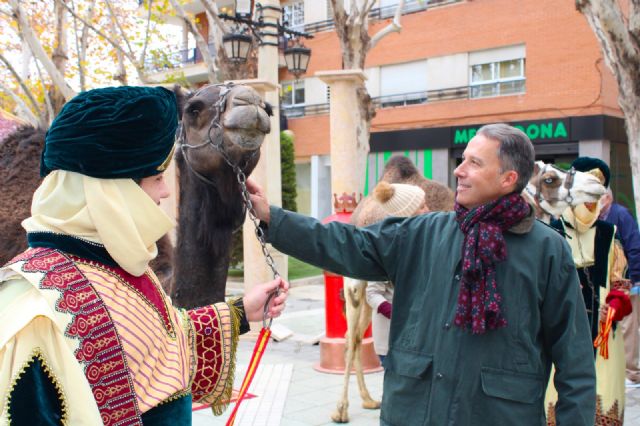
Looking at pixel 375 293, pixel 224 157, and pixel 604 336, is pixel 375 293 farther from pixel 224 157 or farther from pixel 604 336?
pixel 224 157

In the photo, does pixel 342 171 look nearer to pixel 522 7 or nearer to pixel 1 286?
pixel 1 286

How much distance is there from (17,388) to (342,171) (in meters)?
6.52

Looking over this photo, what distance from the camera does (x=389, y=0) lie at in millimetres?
22219

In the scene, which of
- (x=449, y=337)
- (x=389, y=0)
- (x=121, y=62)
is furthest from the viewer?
(x=389, y=0)

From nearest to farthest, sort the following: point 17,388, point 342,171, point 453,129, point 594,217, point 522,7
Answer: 1. point 17,388
2. point 594,217
3. point 342,171
4. point 522,7
5. point 453,129

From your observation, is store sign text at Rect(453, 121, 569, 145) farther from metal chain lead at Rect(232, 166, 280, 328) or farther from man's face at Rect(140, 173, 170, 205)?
man's face at Rect(140, 173, 170, 205)

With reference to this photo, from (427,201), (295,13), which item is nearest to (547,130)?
(295,13)

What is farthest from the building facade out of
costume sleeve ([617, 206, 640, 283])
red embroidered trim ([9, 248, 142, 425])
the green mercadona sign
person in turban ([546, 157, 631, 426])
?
red embroidered trim ([9, 248, 142, 425])

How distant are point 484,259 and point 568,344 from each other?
1.45 ft

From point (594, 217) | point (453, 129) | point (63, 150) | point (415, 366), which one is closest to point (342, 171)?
point (594, 217)

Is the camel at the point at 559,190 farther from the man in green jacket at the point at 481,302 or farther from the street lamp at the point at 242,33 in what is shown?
the street lamp at the point at 242,33

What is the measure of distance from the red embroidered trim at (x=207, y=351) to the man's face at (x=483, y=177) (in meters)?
1.11

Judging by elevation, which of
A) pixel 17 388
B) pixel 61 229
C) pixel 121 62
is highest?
pixel 121 62

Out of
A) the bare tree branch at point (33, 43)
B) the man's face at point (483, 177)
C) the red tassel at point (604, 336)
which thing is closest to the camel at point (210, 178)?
the man's face at point (483, 177)
